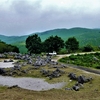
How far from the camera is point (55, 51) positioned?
126 meters

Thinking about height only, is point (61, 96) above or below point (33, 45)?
below

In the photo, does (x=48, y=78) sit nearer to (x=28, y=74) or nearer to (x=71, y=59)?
(x=28, y=74)

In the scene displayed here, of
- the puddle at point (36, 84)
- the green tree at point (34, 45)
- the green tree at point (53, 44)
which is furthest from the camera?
the green tree at point (34, 45)

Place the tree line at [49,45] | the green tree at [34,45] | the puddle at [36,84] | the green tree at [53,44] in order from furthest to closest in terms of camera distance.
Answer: the green tree at [34,45] < the tree line at [49,45] < the green tree at [53,44] < the puddle at [36,84]

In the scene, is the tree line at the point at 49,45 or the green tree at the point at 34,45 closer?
the tree line at the point at 49,45

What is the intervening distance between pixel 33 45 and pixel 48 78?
6975 cm

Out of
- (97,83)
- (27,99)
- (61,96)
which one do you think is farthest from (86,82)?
(27,99)

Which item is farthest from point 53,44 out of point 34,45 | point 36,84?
point 36,84

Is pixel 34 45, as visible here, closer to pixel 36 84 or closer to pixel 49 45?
pixel 49 45

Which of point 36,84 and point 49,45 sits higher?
point 49,45

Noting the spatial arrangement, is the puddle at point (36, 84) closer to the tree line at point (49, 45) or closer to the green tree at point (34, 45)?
the tree line at point (49, 45)

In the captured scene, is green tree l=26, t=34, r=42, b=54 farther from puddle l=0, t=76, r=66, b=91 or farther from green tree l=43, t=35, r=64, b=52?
puddle l=0, t=76, r=66, b=91

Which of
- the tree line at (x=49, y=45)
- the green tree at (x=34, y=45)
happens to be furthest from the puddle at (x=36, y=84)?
the green tree at (x=34, y=45)

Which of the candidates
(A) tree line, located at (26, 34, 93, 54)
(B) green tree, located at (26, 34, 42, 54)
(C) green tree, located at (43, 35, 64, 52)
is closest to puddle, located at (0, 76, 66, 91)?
(C) green tree, located at (43, 35, 64, 52)
